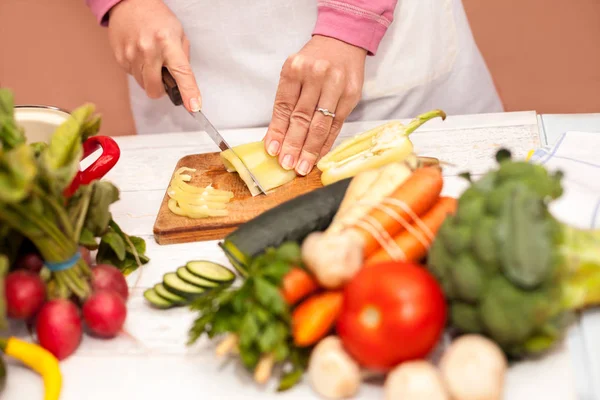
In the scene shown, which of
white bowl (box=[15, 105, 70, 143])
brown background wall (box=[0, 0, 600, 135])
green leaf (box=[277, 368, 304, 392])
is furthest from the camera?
brown background wall (box=[0, 0, 600, 135])

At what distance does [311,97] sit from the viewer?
1.57m

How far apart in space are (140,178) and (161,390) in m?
0.84

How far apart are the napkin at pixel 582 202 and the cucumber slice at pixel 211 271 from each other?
0.62 metres

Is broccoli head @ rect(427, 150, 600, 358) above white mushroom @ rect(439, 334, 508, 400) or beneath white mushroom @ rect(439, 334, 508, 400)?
above

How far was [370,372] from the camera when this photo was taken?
3.07 ft

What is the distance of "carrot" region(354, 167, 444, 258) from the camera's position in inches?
41.9

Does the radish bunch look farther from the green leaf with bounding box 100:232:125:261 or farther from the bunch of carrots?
the bunch of carrots

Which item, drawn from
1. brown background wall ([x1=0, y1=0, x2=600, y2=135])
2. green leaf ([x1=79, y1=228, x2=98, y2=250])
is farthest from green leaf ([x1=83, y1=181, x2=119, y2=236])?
brown background wall ([x1=0, y1=0, x2=600, y2=135])

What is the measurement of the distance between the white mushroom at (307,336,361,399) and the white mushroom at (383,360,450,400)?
6 cm

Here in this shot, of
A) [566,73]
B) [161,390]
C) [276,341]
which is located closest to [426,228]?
[276,341]

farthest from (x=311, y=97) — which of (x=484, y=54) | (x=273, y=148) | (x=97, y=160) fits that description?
(x=484, y=54)

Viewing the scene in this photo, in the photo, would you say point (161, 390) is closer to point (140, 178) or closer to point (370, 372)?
point (370, 372)

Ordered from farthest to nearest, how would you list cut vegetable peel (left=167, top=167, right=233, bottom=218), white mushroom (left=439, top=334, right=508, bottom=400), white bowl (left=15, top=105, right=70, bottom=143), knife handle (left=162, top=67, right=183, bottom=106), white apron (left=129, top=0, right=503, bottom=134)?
1. white apron (left=129, top=0, right=503, bottom=134)
2. knife handle (left=162, top=67, right=183, bottom=106)
3. cut vegetable peel (left=167, top=167, right=233, bottom=218)
4. white bowl (left=15, top=105, right=70, bottom=143)
5. white mushroom (left=439, top=334, right=508, bottom=400)

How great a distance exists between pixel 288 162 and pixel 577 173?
68 centimetres
